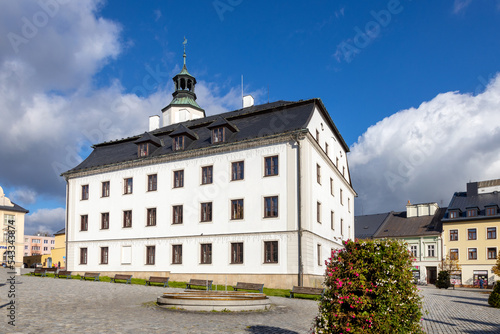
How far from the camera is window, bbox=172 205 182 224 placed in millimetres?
34219

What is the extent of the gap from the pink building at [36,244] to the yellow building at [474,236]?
138 metres

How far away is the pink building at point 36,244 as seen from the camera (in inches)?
6196

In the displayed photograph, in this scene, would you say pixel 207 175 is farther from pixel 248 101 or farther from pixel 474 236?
pixel 474 236

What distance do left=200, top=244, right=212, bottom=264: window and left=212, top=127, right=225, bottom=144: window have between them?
7.59 m

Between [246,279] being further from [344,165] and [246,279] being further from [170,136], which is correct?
[344,165]

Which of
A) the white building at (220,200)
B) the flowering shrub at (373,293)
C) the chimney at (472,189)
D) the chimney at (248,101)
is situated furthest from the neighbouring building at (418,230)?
the flowering shrub at (373,293)

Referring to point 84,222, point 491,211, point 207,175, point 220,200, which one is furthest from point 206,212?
point 491,211

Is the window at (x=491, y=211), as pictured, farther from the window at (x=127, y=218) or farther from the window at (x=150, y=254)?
the window at (x=127, y=218)

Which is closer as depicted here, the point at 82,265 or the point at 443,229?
the point at 82,265

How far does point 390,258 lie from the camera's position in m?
7.91

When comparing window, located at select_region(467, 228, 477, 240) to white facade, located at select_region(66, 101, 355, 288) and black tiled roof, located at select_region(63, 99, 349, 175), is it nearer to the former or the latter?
white facade, located at select_region(66, 101, 355, 288)

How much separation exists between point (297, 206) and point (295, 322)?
1571 centimetres

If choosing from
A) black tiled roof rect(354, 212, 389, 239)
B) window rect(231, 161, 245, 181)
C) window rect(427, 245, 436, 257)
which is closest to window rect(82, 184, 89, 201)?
window rect(231, 161, 245, 181)

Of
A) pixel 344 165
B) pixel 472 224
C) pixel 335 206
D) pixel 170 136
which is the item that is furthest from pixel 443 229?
pixel 170 136
